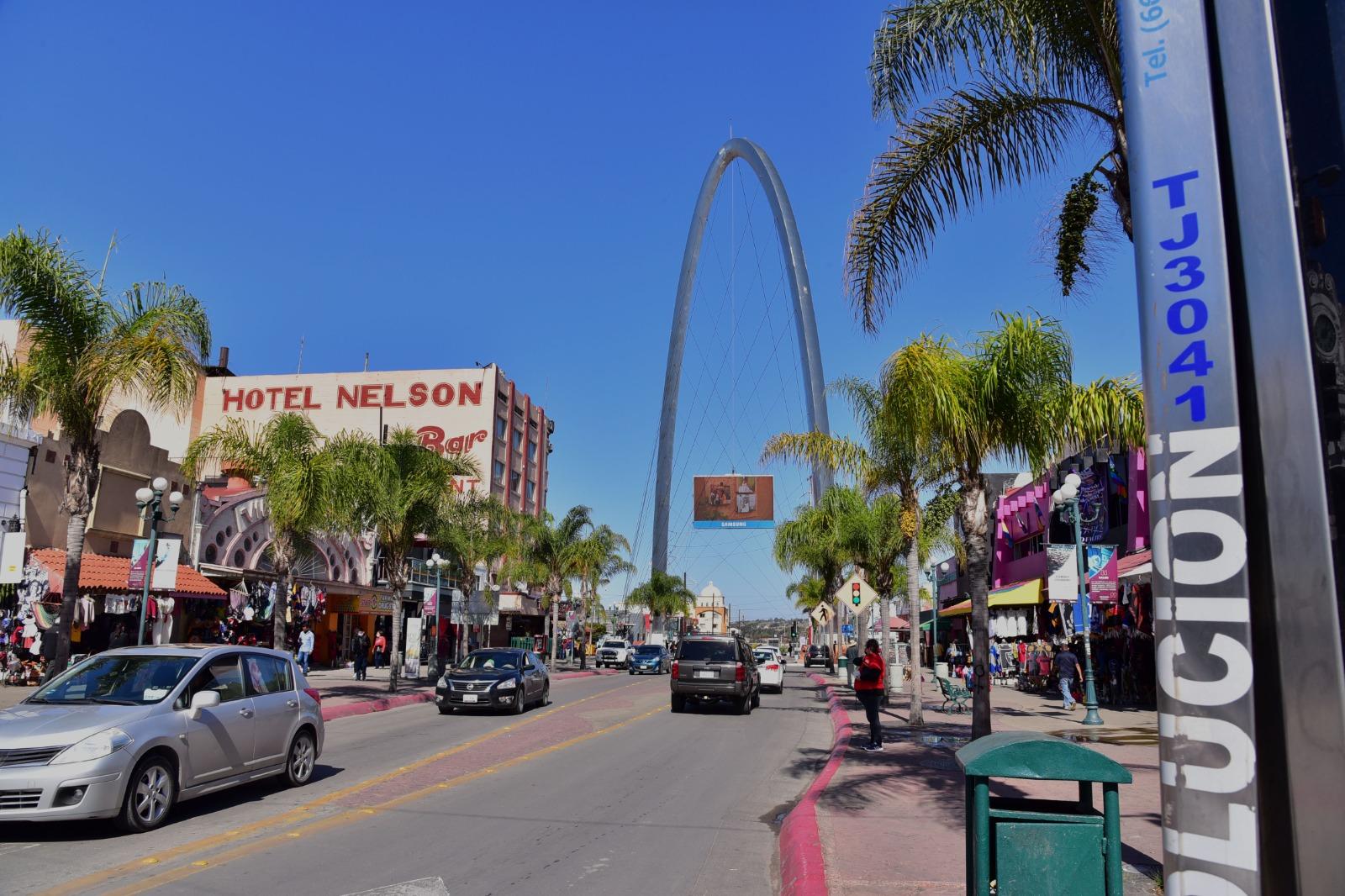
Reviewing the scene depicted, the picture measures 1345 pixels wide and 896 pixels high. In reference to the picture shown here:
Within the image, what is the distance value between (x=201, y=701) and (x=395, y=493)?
19.7 metres

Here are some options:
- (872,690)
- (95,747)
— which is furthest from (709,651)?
(95,747)

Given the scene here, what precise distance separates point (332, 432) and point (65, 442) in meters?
51.7

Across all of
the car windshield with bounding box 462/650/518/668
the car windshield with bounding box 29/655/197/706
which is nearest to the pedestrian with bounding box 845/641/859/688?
the car windshield with bounding box 462/650/518/668

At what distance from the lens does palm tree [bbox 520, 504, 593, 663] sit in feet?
164

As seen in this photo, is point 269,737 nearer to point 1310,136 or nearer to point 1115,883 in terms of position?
point 1115,883

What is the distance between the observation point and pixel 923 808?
1008 cm

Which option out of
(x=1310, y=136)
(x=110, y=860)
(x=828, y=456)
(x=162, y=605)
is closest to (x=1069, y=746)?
(x=1310, y=136)

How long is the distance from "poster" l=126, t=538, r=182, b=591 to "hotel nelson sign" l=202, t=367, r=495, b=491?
5396 cm

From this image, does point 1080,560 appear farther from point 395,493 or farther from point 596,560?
point 596,560

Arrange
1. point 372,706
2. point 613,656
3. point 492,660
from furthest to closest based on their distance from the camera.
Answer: point 613,656 < point 492,660 < point 372,706

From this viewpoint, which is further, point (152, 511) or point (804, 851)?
point (152, 511)

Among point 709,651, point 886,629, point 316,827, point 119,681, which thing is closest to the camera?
point 316,827

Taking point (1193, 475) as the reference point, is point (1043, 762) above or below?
below

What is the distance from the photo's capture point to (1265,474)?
12.5ft
